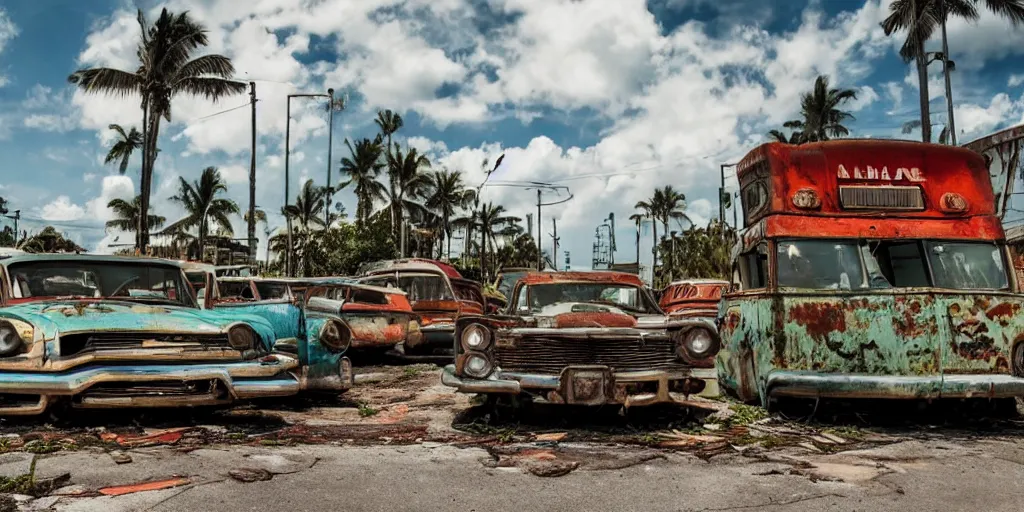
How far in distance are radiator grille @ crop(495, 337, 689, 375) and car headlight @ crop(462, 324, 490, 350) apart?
121 mm

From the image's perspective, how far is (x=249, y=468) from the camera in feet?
14.0

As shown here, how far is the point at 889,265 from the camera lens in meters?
6.54

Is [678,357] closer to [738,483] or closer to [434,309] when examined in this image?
[738,483]

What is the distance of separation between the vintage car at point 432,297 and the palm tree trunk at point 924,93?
606 inches

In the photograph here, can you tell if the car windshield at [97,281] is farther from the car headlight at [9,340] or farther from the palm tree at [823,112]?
the palm tree at [823,112]

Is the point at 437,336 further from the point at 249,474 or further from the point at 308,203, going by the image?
the point at 308,203

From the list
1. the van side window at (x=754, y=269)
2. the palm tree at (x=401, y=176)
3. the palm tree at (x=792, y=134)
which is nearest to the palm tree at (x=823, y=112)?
the palm tree at (x=792, y=134)

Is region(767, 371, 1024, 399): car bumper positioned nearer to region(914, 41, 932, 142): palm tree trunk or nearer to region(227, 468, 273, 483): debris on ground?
region(227, 468, 273, 483): debris on ground

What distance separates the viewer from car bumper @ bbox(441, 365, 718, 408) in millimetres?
5461

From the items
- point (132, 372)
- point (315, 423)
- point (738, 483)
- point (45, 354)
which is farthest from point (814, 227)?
point (45, 354)

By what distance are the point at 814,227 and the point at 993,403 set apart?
2.06m

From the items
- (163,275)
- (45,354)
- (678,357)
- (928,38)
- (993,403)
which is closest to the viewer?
(45,354)

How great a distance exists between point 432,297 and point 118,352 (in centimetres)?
810

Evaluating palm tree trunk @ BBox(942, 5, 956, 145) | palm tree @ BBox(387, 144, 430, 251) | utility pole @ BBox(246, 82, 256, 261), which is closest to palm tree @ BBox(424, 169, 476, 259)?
palm tree @ BBox(387, 144, 430, 251)
